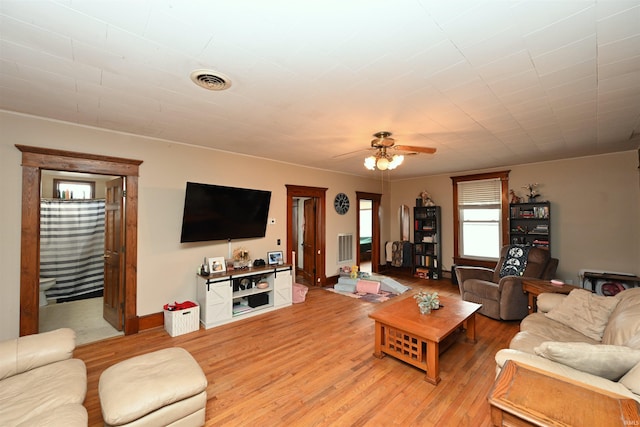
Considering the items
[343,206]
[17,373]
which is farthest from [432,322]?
[343,206]

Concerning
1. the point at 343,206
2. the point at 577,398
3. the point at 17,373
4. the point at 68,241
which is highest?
the point at 343,206

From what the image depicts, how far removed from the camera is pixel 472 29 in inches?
60.4

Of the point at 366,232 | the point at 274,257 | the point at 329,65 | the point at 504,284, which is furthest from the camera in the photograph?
the point at 366,232

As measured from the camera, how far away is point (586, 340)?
236 centimetres

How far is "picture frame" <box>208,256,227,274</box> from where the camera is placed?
398cm

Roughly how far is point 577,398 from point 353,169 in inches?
199

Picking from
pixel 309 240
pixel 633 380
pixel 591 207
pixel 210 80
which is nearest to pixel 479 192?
pixel 591 207

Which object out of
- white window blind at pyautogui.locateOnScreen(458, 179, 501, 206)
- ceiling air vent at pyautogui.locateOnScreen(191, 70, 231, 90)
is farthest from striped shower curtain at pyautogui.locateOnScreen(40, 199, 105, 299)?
white window blind at pyautogui.locateOnScreen(458, 179, 501, 206)

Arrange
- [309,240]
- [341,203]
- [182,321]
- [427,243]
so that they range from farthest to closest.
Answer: [427,243]
[341,203]
[309,240]
[182,321]

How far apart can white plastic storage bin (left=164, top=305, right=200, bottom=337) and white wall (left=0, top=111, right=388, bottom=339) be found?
1.03 ft

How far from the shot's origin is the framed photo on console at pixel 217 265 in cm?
398

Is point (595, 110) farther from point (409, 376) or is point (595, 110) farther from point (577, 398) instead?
point (409, 376)

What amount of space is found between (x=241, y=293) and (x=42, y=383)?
2.43 meters

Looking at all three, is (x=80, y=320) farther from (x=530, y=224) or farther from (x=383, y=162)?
(x=530, y=224)
